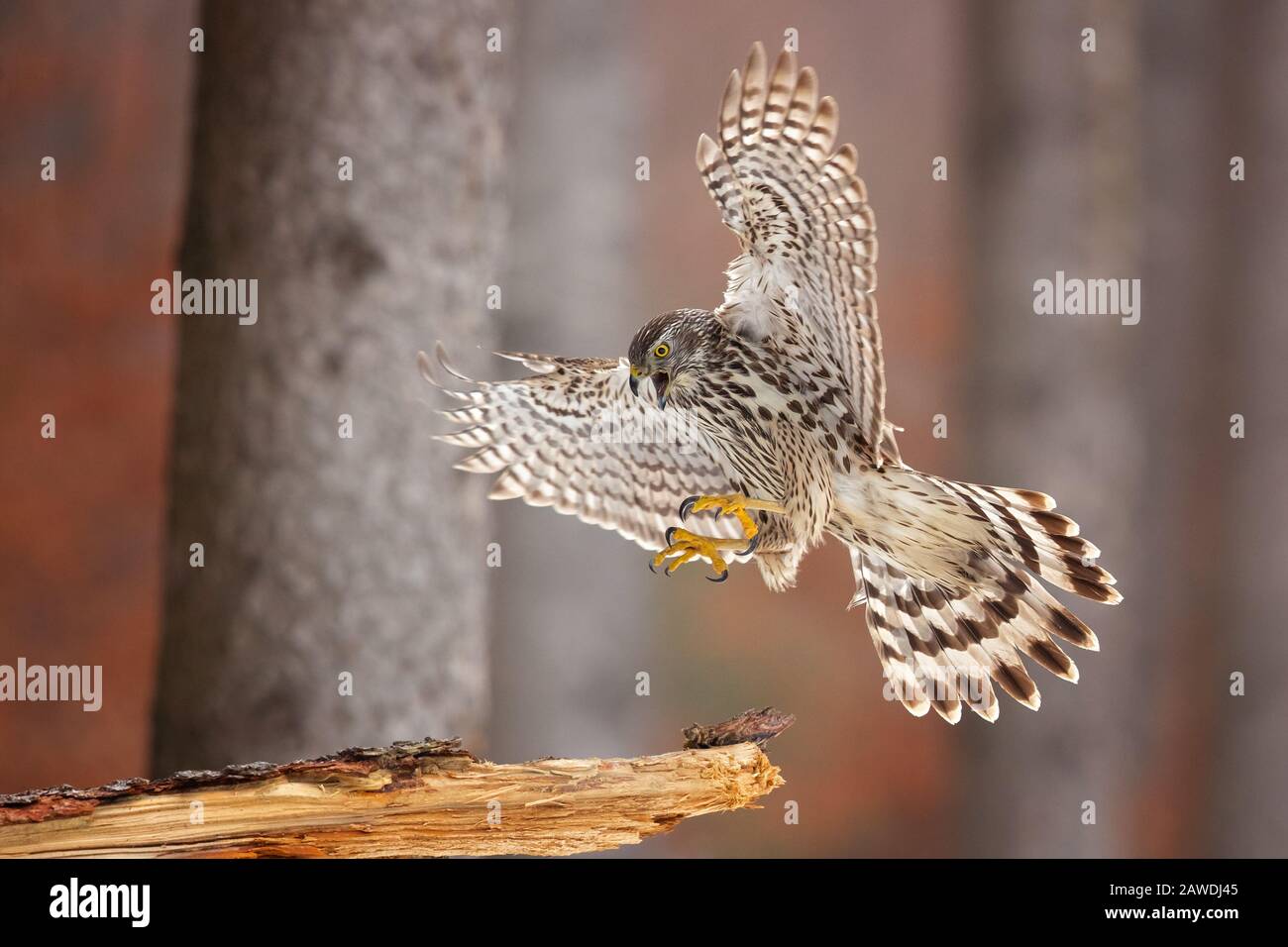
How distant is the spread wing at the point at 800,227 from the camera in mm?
1903

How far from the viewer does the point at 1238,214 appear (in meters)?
4.23

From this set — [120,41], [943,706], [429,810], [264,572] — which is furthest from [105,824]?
[120,41]

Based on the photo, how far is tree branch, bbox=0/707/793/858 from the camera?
187 centimetres

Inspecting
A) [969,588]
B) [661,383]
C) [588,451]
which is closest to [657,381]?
[661,383]

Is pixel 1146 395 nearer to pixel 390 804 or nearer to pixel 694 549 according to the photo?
pixel 694 549

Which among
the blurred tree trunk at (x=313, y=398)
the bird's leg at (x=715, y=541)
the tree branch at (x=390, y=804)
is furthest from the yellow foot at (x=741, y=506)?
the blurred tree trunk at (x=313, y=398)

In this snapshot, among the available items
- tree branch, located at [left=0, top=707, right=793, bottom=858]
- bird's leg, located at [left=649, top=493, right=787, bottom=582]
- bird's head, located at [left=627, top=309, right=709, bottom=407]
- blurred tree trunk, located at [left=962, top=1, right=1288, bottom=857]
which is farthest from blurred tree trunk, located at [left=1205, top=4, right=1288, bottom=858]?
bird's head, located at [left=627, top=309, right=709, bottom=407]

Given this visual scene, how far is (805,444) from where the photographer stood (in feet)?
7.11

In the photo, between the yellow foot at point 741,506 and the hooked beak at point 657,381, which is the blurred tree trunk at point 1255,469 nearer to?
the yellow foot at point 741,506

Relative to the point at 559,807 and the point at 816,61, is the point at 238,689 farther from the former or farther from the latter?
the point at 816,61

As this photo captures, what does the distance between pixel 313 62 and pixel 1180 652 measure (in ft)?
13.3

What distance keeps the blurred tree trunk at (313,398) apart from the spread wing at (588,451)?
1.27 ft

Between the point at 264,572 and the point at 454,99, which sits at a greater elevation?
the point at 454,99

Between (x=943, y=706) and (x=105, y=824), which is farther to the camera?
(x=943, y=706)
